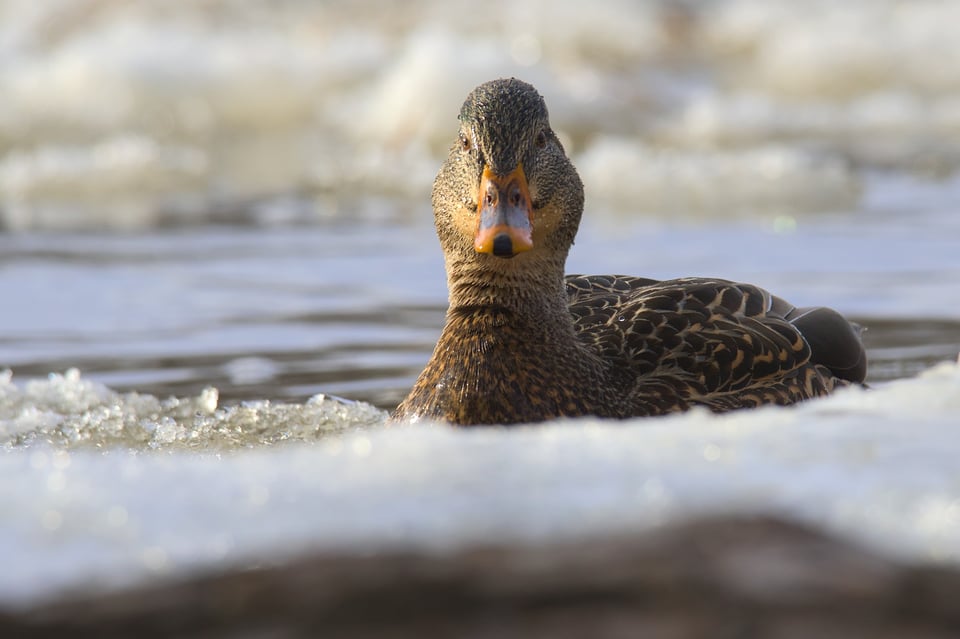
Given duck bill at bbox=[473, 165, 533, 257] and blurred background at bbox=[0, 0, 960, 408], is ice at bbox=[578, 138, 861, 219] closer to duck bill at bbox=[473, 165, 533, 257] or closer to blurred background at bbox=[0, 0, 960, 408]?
blurred background at bbox=[0, 0, 960, 408]

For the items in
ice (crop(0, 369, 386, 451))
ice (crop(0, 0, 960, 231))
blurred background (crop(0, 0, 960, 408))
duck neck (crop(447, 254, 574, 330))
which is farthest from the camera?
ice (crop(0, 0, 960, 231))

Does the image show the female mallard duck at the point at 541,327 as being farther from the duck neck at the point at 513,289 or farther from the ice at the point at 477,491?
the ice at the point at 477,491

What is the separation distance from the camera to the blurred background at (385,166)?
7344 mm

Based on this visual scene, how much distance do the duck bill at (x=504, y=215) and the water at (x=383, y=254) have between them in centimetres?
81

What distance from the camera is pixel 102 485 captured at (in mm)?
2049

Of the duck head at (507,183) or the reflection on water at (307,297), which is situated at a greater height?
the duck head at (507,183)

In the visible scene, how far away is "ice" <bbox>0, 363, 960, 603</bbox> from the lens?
185cm

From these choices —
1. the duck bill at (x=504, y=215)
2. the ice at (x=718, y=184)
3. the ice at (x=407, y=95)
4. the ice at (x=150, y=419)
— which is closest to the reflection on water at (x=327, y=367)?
the ice at (x=150, y=419)

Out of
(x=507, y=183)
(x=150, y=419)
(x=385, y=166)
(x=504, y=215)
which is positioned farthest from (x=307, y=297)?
(x=385, y=166)

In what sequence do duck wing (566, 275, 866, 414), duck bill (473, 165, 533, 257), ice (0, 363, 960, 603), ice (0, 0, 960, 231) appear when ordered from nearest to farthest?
ice (0, 363, 960, 603)
duck bill (473, 165, 533, 257)
duck wing (566, 275, 866, 414)
ice (0, 0, 960, 231)

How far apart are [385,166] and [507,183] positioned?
8.59m

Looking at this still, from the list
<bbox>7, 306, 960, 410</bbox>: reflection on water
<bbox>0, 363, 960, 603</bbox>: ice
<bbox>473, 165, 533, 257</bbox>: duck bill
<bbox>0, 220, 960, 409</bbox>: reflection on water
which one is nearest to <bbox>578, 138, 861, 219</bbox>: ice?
<bbox>0, 220, 960, 409</bbox>: reflection on water

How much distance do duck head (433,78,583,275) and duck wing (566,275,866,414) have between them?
385 millimetres

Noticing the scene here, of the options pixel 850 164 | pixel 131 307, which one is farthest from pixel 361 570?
pixel 850 164
